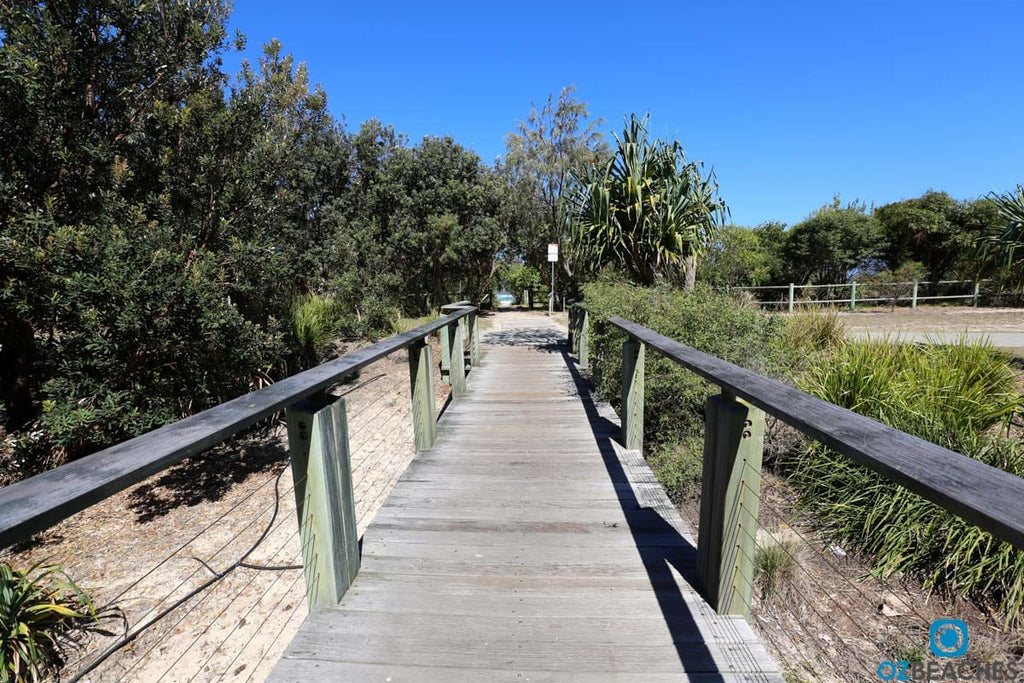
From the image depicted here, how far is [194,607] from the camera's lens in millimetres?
3455

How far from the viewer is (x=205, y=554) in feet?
13.8

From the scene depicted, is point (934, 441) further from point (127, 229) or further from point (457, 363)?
point (127, 229)

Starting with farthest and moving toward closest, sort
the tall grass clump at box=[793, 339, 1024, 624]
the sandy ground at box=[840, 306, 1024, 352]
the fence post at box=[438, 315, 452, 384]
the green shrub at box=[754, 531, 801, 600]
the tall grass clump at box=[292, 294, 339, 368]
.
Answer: the sandy ground at box=[840, 306, 1024, 352], the tall grass clump at box=[292, 294, 339, 368], the fence post at box=[438, 315, 452, 384], the green shrub at box=[754, 531, 801, 600], the tall grass clump at box=[793, 339, 1024, 624]

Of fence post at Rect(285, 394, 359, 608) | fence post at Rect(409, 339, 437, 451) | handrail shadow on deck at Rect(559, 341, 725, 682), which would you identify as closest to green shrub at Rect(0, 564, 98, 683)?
fence post at Rect(285, 394, 359, 608)

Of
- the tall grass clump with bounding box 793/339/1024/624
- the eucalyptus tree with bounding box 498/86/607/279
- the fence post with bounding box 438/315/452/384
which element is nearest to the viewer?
the tall grass clump with bounding box 793/339/1024/624

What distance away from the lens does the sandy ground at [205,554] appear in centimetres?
296

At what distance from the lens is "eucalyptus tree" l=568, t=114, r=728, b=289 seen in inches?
270

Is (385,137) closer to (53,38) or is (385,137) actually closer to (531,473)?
(53,38)

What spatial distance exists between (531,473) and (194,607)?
2522 millimetres

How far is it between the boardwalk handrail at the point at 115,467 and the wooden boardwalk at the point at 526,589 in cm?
93

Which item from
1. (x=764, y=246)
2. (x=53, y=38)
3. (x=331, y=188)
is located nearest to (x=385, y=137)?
(x=331, y=188)

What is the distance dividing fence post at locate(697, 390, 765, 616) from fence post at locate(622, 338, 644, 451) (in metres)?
1.62

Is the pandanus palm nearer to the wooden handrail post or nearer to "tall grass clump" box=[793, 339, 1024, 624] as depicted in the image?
"tall grass clump" box=[793, 339, 1024, 624]

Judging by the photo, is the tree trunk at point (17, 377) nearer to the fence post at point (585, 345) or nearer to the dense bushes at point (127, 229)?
the dense bushes at point (127, 229)
